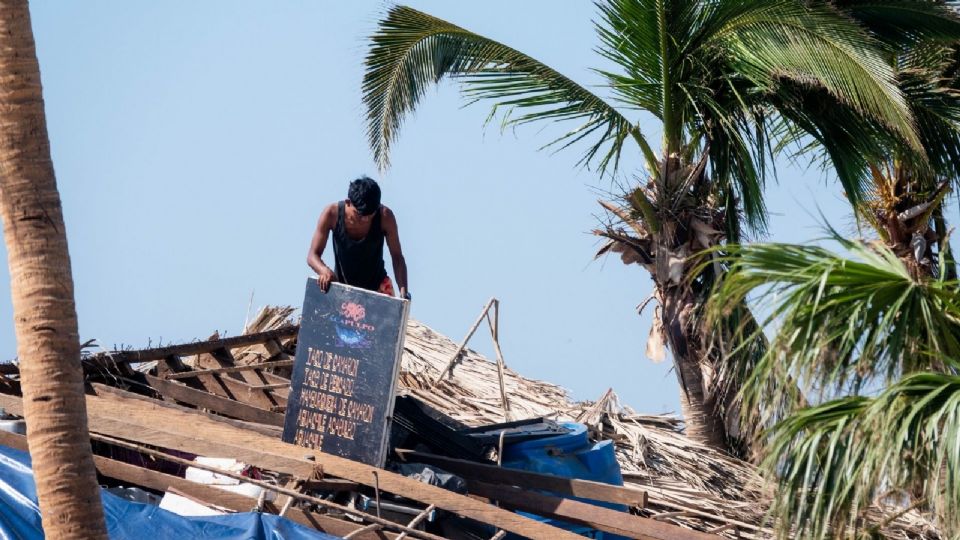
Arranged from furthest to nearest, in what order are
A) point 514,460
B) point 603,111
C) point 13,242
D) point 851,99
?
point 603,111 < point 851,99 < point 514,460 < point 13,242

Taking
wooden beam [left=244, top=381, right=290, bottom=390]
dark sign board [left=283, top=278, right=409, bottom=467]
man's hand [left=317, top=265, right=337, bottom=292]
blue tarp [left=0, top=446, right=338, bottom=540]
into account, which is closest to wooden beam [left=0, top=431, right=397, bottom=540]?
blue tarp [left=0, top=446, right=338, bottom=540]

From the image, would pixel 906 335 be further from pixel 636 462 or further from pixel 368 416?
pixel 636 462

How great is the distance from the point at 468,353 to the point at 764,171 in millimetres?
3560

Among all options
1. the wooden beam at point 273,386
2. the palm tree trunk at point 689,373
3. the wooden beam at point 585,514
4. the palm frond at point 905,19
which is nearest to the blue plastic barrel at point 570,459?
the wooden beam at point 585,514

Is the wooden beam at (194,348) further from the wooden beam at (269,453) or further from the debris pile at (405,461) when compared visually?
the wooden beam at (269,453)

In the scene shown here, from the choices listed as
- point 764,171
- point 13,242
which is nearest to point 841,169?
point 764,171

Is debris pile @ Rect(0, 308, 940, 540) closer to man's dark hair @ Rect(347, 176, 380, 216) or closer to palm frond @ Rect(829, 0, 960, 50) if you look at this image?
man's dark hair @ Rect(347, 176, 380, 216)

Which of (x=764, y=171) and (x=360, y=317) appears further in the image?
(x=764, y=171)

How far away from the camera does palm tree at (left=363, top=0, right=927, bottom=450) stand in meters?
14.1

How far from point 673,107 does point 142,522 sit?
7.76 meters

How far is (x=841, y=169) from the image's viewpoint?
14.5 meters

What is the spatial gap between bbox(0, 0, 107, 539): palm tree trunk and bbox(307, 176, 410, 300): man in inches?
136

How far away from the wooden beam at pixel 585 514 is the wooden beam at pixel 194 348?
3282 millimetres

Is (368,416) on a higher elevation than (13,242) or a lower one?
lower
